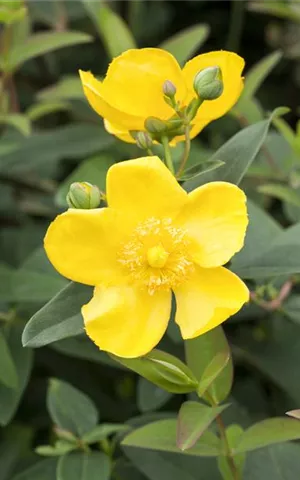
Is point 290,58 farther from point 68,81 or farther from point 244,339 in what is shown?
point 244,339

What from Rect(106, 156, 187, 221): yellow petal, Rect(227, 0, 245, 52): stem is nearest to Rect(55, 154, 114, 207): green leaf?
Rect(106, 156, 187, 221): yellow petal

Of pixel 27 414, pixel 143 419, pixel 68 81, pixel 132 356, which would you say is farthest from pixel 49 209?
pixel 132 356

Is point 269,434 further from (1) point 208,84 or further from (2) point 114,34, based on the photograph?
(2) point 114,34

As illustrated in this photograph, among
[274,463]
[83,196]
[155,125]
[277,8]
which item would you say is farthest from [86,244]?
[277,8]

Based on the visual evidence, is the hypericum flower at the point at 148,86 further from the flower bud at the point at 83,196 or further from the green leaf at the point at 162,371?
the green leaf at the point at 162,371

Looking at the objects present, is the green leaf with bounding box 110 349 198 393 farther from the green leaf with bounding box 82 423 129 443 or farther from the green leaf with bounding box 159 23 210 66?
the green leaf with bounding box 159 23 210 66

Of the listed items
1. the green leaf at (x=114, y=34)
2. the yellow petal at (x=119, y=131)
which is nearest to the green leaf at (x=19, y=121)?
the green leaf at (x=114, y=34)
